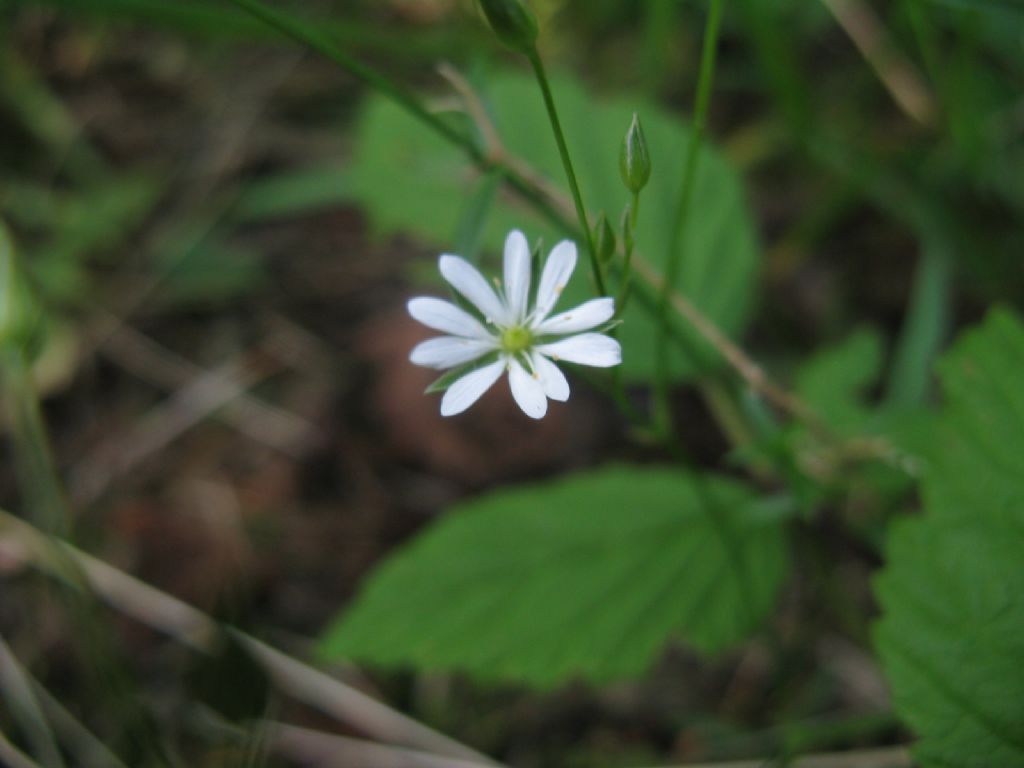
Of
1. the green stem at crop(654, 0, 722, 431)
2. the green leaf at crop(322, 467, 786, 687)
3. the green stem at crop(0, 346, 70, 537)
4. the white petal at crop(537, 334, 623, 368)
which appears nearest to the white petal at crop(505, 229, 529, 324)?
the white petal at crop(537, 334, 623, 368)

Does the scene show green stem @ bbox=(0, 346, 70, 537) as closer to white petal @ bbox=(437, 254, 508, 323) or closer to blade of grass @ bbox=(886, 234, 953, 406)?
white petal @ bbox=(437, 254, 508, 323)

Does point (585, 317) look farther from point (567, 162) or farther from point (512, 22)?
point (512, 22)

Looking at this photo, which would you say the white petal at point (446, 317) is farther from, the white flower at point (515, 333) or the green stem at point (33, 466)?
the green stem at point (33, 466)

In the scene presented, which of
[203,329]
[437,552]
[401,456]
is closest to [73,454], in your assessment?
[203,329]

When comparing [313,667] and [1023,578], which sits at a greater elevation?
[313,667]

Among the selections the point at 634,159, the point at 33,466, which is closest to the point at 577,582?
the point at 634,159

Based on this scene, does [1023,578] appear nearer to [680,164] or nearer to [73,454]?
[680,164]

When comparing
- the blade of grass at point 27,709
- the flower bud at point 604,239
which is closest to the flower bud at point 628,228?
the flower bud at point 604,239
